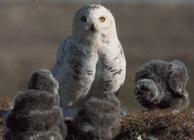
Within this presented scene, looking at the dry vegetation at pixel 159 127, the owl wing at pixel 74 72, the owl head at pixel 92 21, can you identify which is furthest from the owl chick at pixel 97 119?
the owl head at pixel 92 21

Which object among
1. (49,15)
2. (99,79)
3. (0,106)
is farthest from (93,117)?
(49,15)

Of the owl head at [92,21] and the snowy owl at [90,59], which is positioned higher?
the owl head at [92,21]

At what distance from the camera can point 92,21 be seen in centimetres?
787

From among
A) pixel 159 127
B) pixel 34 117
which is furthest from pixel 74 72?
pixel 34 117

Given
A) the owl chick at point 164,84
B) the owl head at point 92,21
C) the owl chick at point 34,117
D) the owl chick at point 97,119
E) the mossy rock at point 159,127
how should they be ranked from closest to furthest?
the owl chick at point 34,117
the owl chick at point 97,119
the mossy rock at point 159,127
the owl head at point 92,21
the owl chick at point 164,84

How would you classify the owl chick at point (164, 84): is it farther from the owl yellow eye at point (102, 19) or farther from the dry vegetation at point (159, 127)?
the owl yellow eye at point (102, 19)

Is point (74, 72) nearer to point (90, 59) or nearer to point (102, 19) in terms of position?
point (90, 59)

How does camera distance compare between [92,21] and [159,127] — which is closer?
[159,127]

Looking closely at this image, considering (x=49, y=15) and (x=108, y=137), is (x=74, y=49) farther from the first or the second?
(x=49, y=15)

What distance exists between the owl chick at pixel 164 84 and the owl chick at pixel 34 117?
121 centimetres

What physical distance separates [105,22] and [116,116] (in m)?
1.04

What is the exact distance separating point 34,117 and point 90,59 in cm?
123

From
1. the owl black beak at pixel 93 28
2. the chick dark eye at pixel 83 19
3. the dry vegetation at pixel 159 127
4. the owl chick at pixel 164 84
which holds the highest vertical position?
the chick dark eye at pixel 83 19

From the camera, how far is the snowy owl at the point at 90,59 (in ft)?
26.1
